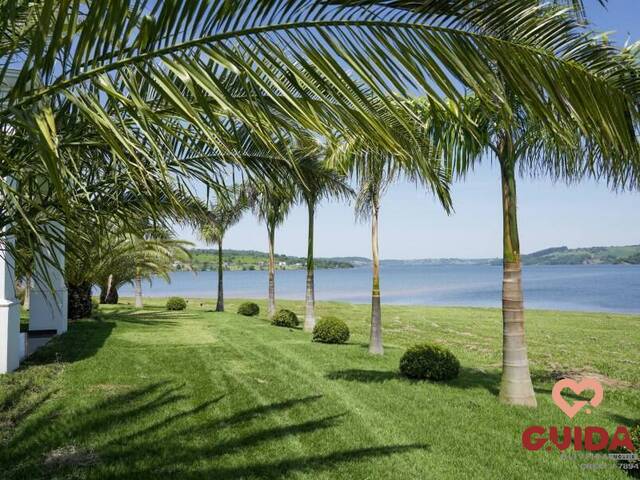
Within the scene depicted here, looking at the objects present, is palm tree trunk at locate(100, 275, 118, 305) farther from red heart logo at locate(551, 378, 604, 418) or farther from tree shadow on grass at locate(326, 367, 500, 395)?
red heart logo at locate(551, 378, 604, 418)

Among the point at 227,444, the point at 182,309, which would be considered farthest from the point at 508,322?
the point at 182,309

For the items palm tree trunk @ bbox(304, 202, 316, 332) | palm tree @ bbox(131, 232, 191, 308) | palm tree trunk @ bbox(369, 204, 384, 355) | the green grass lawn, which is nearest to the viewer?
the green grass lawn

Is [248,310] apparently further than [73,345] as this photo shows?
Yes

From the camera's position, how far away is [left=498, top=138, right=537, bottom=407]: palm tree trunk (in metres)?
8.04

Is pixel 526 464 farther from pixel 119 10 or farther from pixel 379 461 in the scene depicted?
pixel 119 10

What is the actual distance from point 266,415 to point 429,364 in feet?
13.8

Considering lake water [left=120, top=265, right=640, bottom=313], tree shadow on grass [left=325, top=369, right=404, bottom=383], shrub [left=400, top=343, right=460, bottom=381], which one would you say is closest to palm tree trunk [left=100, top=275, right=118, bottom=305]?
lake water [left=120, top=265, right=640, bottom=313]

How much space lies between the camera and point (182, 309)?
28.8 metres

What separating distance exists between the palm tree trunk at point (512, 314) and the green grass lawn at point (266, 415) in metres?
0.31

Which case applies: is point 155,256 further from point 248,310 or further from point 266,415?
point 266,415

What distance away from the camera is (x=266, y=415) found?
713 centimetres

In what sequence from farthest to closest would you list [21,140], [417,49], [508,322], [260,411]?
[508,322] → [260,411] → [21,140] → [417,49]

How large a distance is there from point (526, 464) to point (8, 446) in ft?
19.4

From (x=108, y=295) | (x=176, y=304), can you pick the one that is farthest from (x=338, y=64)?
(x=108, y=295)
